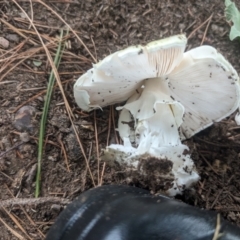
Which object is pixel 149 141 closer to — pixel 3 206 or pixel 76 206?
pixel 76 206

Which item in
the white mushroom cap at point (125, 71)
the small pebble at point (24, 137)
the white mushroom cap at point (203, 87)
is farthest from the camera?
the small pebble at point (24, 137)

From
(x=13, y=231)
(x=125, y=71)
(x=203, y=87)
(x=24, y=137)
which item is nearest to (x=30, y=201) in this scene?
(x=13, y=231)

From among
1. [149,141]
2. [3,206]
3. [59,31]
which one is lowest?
[3,206]

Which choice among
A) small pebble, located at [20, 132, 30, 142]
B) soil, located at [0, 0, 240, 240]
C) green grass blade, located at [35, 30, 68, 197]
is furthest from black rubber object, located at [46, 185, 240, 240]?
small pebble, located at [20, 132, 30, 142]

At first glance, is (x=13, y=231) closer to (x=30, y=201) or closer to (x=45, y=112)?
(x=30, y=201)

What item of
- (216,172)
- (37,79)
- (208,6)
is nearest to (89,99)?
(37,79)

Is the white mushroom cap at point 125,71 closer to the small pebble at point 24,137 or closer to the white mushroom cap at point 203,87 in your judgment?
the white mushroom cap at point 203,87

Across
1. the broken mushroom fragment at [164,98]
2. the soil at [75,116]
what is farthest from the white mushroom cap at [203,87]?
the soil at [75,116]
